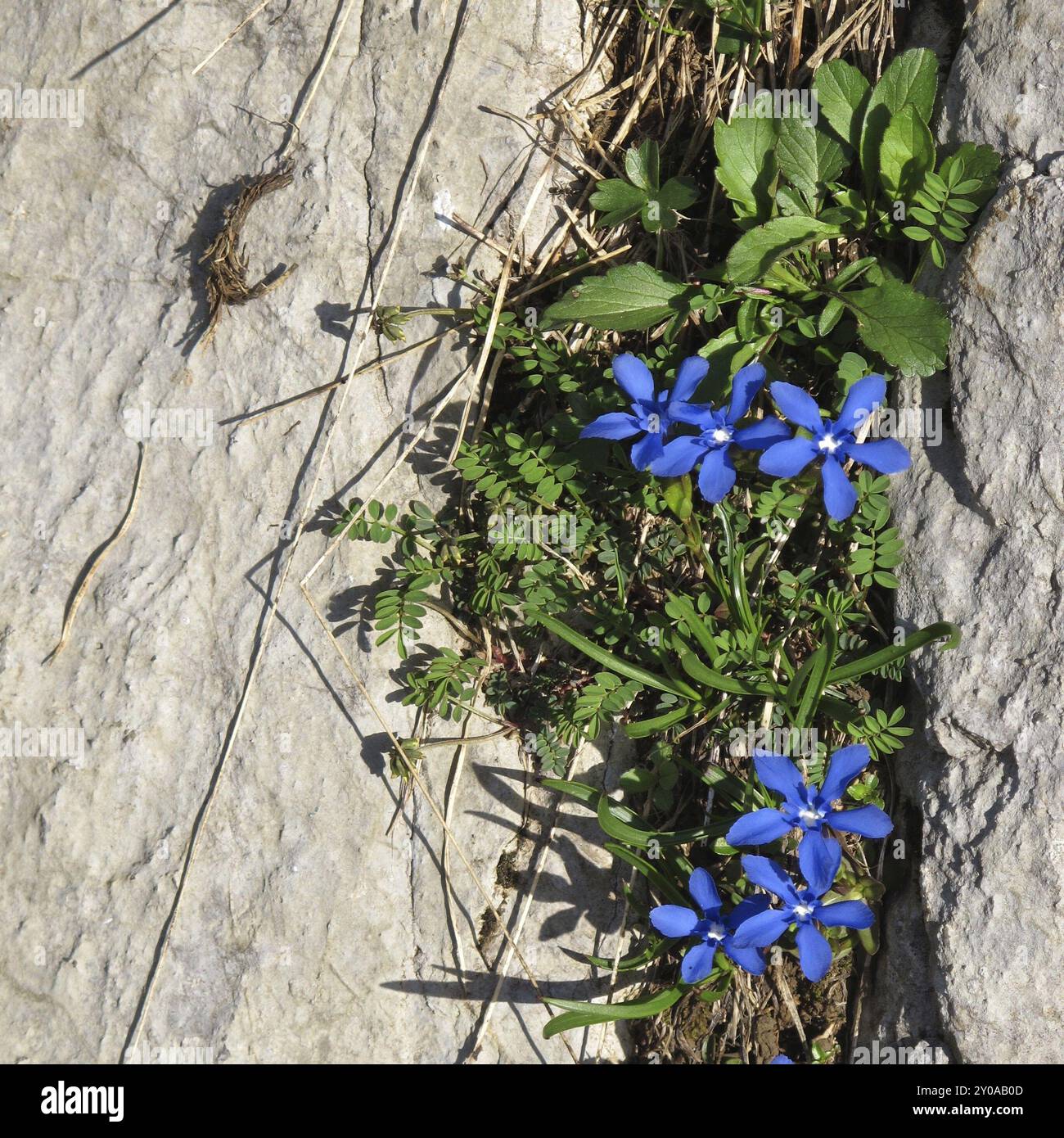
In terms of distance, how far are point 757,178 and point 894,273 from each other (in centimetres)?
57

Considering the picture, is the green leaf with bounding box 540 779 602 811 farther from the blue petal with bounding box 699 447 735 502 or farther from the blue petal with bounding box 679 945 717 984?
the blue petal with bounding box 699 447 735 502

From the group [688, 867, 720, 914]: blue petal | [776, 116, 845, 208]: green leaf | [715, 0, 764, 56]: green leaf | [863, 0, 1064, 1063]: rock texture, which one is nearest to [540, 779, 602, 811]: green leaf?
[688, 867, 720, 914]: blue petal

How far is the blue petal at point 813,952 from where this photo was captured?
107 inches

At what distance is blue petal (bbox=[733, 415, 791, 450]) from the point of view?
2.74 metres

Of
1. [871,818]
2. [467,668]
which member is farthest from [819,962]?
[467,668]

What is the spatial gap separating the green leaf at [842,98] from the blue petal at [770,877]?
2.35m

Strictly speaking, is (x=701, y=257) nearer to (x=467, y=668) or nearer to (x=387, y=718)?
(x=467, y=668)

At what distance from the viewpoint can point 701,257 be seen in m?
3.49

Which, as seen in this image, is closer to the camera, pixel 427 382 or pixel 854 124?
pixel 854 124

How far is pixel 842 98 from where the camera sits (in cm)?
320

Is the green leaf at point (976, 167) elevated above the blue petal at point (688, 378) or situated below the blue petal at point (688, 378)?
above

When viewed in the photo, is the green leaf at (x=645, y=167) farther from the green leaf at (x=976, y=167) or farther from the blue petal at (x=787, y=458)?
the blue petal at (x=787, y=458)

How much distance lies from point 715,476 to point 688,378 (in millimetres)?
312

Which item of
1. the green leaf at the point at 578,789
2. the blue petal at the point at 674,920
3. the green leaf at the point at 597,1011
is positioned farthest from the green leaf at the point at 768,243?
the green leaf at the point at 597,1011
